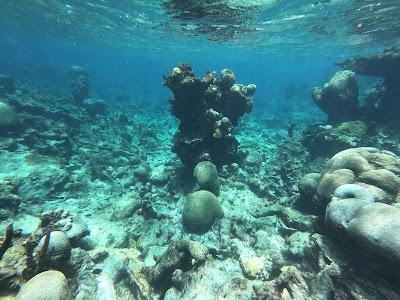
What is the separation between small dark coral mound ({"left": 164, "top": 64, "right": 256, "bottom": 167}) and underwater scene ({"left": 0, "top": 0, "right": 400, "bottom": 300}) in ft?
0.20

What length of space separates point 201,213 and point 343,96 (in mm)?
13519

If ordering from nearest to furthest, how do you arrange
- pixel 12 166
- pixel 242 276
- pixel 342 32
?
pixel 242 276 < pixel 12 166 < pixel 342 32

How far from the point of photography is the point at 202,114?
1232cm

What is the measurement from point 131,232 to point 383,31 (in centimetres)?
2711

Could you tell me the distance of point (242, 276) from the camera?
704cm

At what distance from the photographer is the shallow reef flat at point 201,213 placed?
5590 mm

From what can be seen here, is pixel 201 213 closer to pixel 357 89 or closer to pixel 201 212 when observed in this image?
pixel 201 212

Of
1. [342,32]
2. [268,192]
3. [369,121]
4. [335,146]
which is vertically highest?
[342,32]

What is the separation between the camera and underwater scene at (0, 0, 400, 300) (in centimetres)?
579

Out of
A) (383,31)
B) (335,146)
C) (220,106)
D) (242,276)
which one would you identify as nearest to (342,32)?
(383,31)

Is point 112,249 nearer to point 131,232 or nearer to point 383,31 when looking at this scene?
point 131,232

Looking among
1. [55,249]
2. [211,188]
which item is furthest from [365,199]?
[55,249]

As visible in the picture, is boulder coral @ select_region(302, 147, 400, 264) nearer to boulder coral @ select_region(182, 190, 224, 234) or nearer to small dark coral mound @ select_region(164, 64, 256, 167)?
boulder coral @ select_region(182, 190, 224, 234)

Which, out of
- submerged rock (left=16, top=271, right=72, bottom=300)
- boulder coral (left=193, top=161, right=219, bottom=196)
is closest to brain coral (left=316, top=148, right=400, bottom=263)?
boulder coral (left=193, top=161, right=219, bottom=196)
